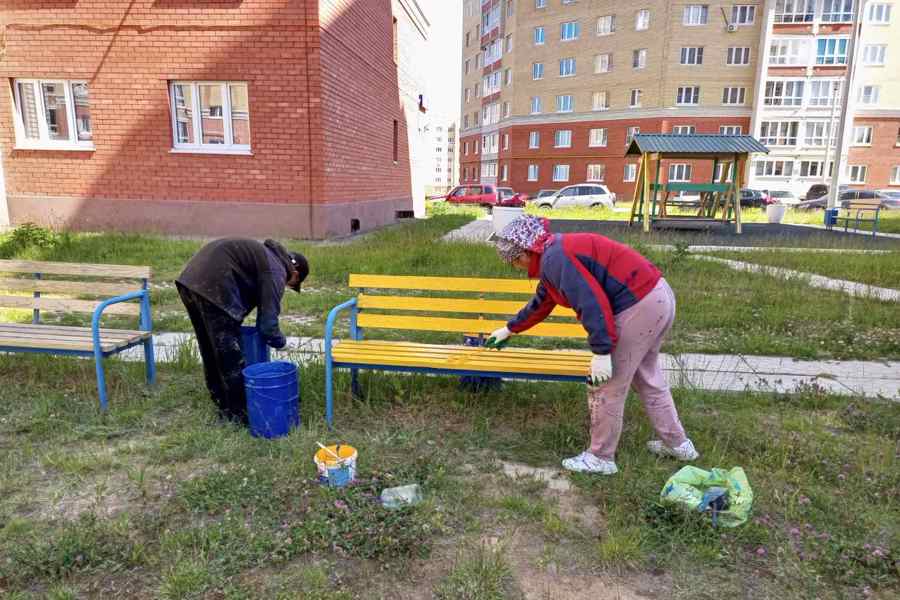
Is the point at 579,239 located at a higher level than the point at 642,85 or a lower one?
lower

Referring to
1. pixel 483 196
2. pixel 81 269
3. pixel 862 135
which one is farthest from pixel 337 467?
pixel 862 135

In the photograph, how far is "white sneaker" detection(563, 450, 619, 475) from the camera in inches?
123

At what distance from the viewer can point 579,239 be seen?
2904 millimetres

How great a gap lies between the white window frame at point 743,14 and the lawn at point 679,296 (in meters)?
39.1

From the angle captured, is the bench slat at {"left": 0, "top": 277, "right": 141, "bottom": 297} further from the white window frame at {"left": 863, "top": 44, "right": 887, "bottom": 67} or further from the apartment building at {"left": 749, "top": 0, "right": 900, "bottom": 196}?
the white window frame at {"left": 863, "top": 44, "right": 887, "bottom": 67}

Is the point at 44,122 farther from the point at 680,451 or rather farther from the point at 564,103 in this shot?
the point at 564,103

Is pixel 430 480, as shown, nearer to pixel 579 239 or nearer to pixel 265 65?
pixel 579 239

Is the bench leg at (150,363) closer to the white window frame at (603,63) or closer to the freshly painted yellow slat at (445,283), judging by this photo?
the freshly painted yellow slat at (445,283)

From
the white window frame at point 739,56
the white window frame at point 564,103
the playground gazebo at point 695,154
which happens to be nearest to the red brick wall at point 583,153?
the white window frame at point 564,103

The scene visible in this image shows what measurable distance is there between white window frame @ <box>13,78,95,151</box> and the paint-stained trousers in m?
12.0

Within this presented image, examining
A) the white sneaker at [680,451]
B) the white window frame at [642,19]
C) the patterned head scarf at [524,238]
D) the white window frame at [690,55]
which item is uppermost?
the white window frame at [642,19]

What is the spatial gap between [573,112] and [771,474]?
1800 inches

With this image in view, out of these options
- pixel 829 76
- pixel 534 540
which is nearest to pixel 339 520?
pixel 534 540

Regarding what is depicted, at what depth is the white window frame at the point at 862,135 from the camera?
1700 inches
